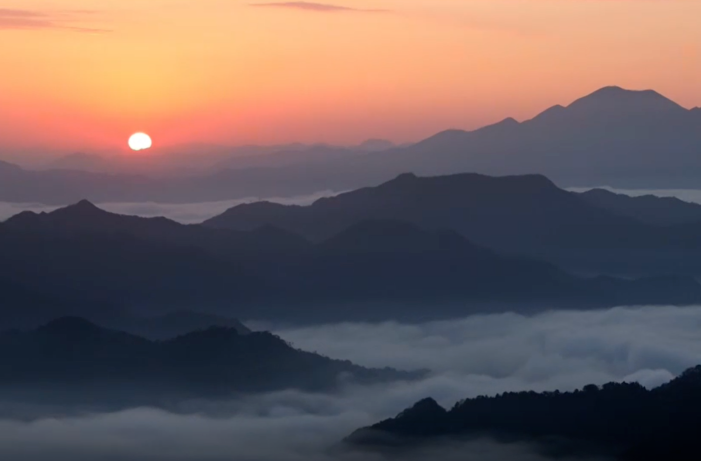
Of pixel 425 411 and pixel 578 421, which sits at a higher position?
pixel 425 411

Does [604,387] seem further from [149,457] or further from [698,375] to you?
[149,457]

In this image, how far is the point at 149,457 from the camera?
19312 cm

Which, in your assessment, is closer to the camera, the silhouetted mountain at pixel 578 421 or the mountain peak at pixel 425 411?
the silhouetted mountain at pixel 578 421

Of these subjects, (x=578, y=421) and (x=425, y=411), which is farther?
(x=425, y=411)

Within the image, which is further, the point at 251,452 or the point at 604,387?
the point at 251,452

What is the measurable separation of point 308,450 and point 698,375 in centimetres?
6413

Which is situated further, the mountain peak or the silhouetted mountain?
the mountain peak

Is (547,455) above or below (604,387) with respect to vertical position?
below

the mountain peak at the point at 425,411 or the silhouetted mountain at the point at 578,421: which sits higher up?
the mountain peak at the point at 425,411

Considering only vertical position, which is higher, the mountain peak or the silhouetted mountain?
the mountain peak

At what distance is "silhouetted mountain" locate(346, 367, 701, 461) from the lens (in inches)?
5620

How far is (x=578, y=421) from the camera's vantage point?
156250 millimetres

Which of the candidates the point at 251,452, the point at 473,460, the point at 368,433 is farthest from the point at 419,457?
the point at 251,452

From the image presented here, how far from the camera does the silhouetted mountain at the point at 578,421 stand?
143 m
